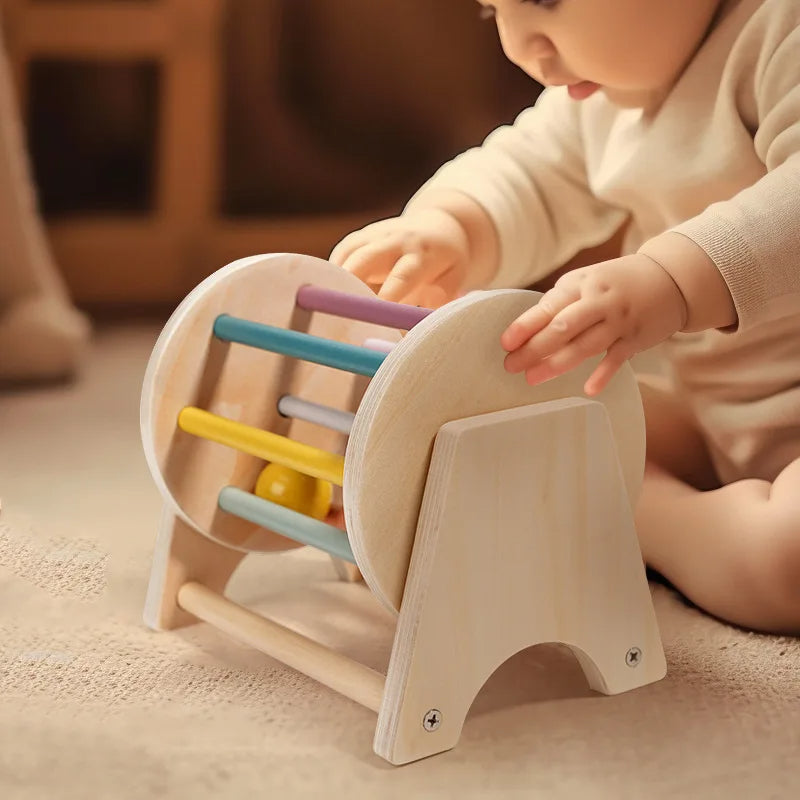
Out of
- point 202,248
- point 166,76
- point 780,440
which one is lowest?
point 202,248

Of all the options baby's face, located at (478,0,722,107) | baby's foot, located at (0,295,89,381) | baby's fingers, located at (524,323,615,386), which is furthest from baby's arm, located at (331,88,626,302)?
baby's foot, located at (0,295,89,381)

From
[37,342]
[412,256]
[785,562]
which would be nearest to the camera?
[785,562]

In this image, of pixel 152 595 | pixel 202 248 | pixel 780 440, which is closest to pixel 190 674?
pixel 152 595

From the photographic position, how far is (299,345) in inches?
25.1

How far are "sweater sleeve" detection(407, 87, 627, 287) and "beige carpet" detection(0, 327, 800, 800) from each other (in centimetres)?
28

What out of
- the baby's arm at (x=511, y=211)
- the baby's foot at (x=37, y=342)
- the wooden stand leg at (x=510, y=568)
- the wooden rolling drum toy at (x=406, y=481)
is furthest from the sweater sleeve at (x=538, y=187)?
the baby's foot at (x=37, y=342)

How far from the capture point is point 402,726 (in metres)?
0.57

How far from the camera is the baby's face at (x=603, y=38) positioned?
74 centimetres

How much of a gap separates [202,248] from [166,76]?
A: 0.23 meters

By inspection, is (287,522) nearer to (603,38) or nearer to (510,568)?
(510,568)

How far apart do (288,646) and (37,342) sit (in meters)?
0.77

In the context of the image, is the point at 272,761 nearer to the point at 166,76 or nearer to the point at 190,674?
the point at 190,674

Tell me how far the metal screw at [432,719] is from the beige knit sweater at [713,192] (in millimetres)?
272

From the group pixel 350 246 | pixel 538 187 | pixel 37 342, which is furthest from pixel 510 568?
pixel 37 342
